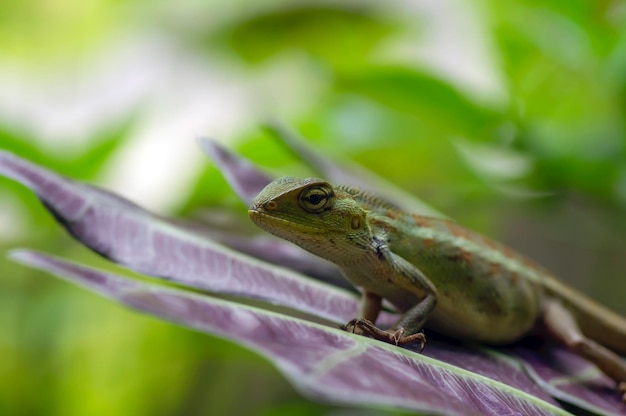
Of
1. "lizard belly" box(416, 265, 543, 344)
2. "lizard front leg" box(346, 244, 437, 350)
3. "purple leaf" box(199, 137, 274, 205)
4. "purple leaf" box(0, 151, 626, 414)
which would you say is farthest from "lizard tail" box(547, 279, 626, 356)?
"purple leaf" box(199, 137, 274, 205)

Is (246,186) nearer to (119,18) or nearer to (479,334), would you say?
(479,334)

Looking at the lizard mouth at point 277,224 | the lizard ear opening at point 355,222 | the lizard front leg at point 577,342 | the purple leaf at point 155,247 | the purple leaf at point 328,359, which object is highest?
the lizard ear opening at point 355,222

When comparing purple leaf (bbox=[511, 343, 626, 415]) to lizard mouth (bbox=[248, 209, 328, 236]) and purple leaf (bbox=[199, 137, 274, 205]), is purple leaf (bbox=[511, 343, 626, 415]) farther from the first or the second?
purple leaf (bbox=[199, 137, 274, 205])

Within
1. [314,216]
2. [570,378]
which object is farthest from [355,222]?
[570,378]

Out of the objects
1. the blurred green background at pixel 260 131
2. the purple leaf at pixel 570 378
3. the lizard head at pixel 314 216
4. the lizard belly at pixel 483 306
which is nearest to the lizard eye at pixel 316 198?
the lizard head at pixel 314 216

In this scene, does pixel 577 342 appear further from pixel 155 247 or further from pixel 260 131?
pixel 260 131

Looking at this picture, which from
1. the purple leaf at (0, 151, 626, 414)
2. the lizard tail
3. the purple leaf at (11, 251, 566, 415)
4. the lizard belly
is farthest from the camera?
the lizard tail

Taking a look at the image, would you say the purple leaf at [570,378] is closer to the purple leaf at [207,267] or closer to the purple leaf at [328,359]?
the purple leaf at [207,267]

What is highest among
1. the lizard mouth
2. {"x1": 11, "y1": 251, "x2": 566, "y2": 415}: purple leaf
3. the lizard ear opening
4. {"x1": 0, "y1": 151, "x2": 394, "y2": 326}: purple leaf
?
the lizard ear opening
